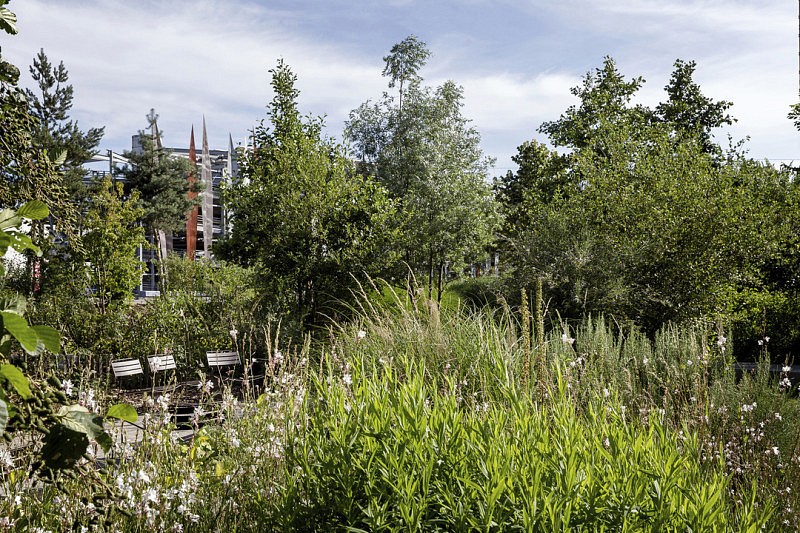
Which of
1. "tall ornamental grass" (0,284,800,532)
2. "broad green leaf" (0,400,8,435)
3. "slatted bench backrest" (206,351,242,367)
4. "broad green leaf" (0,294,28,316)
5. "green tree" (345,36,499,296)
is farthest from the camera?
"green tree" (345,36,499,296)

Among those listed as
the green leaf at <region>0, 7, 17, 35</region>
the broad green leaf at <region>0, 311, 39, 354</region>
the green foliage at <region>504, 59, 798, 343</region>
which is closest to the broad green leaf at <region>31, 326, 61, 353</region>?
the broad green leaf at <region>0, 311, 39, 354</region>

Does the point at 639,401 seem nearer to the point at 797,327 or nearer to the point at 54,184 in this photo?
the point at 54,184

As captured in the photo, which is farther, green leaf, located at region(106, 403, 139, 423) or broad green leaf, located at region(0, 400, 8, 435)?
green leaf, located at region(106, 403, 139, 423)

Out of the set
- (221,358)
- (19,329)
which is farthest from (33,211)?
(221,358)

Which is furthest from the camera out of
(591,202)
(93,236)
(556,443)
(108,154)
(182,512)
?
(108,154)

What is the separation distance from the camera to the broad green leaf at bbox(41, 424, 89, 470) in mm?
1156

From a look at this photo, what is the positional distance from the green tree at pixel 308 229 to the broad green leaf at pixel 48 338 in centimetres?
939

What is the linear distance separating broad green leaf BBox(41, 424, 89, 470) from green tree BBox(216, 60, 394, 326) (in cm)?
928

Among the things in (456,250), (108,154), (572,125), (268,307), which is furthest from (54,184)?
(108,154)

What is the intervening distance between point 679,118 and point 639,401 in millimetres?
19199

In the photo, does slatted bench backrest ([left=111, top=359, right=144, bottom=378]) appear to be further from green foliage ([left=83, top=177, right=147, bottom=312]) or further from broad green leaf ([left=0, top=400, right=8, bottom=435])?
broad green leaf ([left=0, top=400, right=8, bottom=435])

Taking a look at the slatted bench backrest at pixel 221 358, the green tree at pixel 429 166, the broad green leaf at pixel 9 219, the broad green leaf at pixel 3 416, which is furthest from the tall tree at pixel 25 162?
the green tree at pixel 429 166

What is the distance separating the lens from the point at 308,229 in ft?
34.6

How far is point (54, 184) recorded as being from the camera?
1557mm
